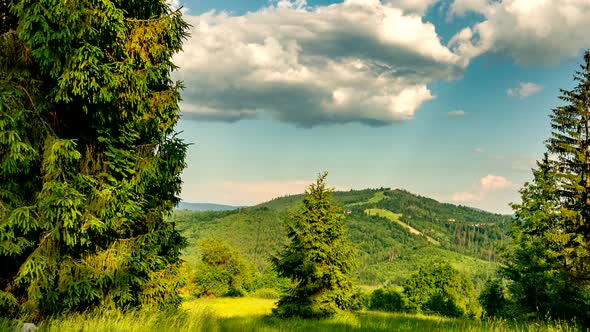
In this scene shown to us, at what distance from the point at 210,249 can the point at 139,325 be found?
2830 inches

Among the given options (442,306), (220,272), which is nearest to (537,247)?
(442,306)

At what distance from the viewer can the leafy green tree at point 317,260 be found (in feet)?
62.7

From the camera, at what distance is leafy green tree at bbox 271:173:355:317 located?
19109 millimetres

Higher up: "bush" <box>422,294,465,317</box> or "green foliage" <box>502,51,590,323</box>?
"green foliage" <box>502,51,590,323</box>

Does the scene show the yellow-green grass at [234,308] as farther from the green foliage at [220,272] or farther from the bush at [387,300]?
the bush at [387,300]

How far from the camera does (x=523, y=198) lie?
1113 inches

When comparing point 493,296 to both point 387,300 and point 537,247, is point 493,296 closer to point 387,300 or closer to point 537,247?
point 537,247

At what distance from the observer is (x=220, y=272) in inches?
2872

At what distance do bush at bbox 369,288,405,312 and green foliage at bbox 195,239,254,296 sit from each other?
27.1 metres

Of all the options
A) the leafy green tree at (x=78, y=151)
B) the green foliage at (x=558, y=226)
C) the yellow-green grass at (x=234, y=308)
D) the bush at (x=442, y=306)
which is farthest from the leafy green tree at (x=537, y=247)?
the bush at (x=442, y=306)

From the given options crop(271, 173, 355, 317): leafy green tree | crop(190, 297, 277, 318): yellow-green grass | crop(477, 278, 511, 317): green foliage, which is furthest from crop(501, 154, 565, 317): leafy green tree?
crop(190, 297, 277, 318): yellow-green grass

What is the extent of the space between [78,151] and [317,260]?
47.8 ft

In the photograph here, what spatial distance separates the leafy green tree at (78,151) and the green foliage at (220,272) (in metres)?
66.0

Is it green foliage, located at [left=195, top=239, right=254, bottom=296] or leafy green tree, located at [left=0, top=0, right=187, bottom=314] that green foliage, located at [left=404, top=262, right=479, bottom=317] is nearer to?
green foliage, located at [left=195, top=239, right=254, bottom=296]
